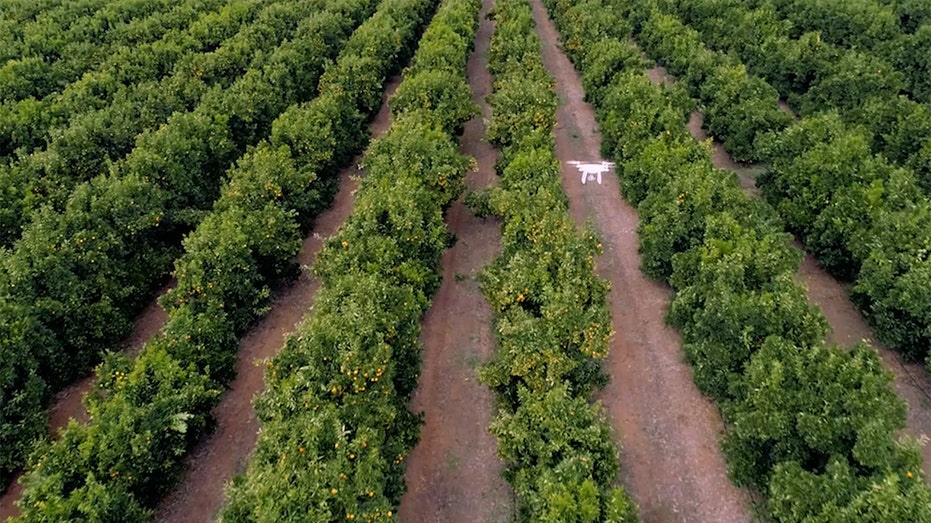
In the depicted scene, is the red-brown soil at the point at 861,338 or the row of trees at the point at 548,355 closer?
the row of trees at the point at 548,355

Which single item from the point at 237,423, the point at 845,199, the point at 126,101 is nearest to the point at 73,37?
the point at 126,101

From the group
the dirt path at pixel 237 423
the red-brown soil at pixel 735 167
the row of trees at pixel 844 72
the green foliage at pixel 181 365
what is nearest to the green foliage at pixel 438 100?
the green foliage at pixel 181 365

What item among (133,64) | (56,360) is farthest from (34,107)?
(56,360)

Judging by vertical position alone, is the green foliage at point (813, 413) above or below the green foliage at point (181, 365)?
below

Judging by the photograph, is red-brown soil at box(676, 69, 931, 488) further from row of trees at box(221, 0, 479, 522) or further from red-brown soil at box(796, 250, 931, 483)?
row of trees at box(221, 0, 479, 522)

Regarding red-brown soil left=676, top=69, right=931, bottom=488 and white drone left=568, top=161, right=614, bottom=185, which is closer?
red-brown soil left=676, top=69, right=931, bottom=488

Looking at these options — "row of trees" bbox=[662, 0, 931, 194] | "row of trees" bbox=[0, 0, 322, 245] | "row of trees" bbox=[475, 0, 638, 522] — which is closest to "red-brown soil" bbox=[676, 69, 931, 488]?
"row of trees" bbox=[662, 0, 931, 194]

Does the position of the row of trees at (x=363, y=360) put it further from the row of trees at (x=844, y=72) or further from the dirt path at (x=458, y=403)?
the row of trees at (x=844, y=72)
